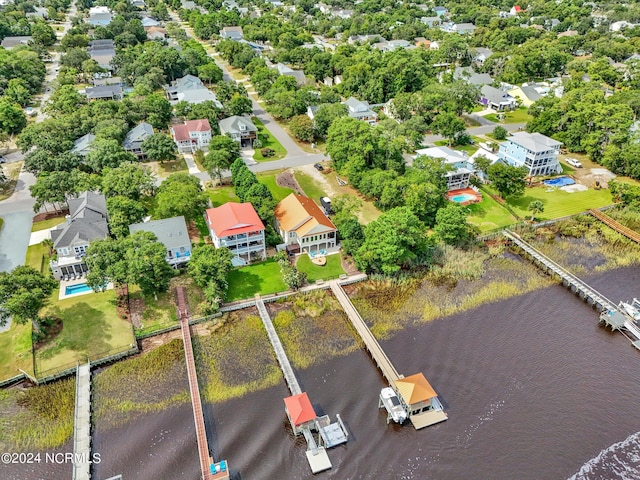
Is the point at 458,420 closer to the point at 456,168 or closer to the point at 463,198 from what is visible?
the point at 463,198

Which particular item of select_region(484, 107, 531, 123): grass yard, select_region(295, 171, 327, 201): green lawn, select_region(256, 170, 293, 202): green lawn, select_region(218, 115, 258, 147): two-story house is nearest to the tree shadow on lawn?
select_region(256, 170, 293, 202): green lawn

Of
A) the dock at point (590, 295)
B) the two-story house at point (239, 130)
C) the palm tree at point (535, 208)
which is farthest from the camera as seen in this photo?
the two-story house at point (239, 130)

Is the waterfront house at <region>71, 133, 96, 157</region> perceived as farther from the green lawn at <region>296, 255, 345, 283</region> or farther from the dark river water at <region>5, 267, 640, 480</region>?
the dark river water at <region>5, 267, 640, 480</region>

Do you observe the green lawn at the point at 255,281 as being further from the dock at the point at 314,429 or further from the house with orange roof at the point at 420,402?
the house with orange roof at the point at 420,402

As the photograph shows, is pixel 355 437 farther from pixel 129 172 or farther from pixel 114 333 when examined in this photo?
pixel 129 172

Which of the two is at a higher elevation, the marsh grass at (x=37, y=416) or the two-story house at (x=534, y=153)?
the two-story house at (x=534, y=153)

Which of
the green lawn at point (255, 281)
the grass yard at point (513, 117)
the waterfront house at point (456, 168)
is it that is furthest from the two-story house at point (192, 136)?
the grass yard at point (513, 117)

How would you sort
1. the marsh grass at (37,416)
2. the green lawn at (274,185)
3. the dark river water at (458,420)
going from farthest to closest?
1. the green lawn at (274,185)
2. the marsh grass at (37,416)
3. the dark river water at (458,420)

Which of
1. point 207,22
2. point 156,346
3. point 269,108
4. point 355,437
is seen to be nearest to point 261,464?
point 355,437
